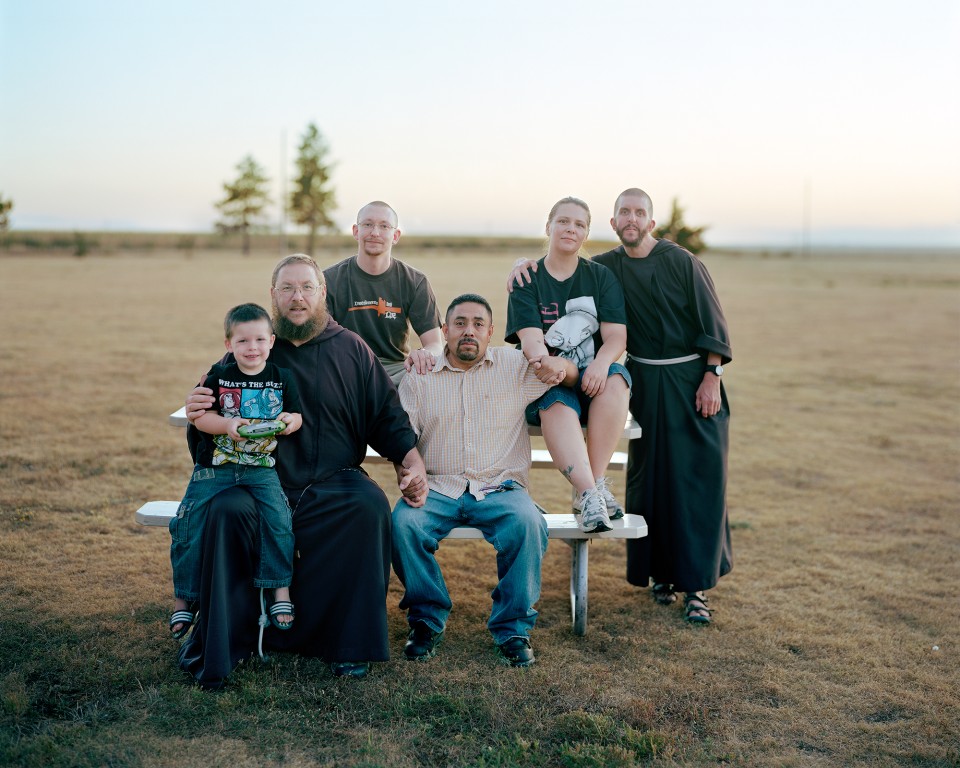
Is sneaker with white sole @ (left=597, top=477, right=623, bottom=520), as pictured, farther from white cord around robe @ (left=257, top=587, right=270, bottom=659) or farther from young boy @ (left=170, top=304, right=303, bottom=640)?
white cord around robe @ (left=257, top=587, right=270, bottom=659)

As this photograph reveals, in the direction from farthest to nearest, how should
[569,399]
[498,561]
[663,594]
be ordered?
[663,594], [569,399], [498,561]

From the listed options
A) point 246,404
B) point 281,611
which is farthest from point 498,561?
point 246,404

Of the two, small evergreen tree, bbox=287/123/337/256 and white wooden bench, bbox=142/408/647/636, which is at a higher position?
small evergreen tree, bbox=287/123/337/256

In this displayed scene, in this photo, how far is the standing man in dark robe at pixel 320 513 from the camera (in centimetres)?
414

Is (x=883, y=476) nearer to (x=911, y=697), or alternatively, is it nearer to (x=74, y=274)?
(x=911, y=697)

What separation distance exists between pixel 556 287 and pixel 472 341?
0.66 meters

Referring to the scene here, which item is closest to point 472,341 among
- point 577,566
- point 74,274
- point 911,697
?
point 577,566

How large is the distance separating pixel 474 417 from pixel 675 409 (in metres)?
1.25

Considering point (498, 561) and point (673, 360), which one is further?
point (673, 360)

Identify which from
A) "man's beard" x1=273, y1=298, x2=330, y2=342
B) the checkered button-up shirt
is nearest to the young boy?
"man's beard" x1=273, y1=298, x2=330, y2=342

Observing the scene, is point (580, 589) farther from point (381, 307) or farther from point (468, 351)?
point (381, 307)

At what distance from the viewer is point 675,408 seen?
5.19 m

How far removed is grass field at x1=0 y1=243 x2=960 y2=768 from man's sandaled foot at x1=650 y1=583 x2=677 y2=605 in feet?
0.27

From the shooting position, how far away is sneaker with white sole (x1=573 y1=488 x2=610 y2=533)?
447cm
